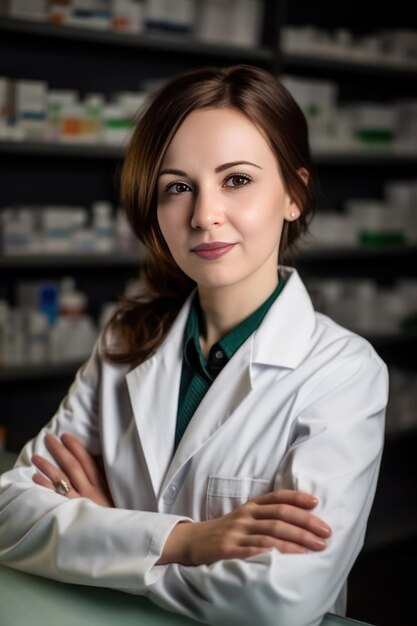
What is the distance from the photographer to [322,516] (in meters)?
1.06

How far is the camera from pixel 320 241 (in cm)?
385

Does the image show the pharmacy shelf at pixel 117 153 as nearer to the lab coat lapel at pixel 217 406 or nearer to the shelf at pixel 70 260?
the shelf at pixel 70 260

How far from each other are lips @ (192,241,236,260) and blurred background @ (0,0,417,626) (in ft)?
6.48

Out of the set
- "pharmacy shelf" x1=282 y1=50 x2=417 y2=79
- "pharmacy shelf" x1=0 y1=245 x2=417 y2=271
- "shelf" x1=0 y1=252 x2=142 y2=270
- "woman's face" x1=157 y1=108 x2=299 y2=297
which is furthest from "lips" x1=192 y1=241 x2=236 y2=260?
"pharmacy shelf" x1=282 y1=50 x2=417 y2=79

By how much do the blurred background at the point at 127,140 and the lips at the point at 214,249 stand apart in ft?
6.48

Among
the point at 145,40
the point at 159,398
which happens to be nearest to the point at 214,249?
the point at 159,398

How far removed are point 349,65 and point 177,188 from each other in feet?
9.06

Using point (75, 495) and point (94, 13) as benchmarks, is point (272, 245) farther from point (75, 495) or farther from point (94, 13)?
point (94, 13)

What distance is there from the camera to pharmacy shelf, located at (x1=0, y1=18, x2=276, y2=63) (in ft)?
9.79

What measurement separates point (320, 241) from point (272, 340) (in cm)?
262

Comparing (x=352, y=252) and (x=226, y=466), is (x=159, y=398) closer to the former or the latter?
(x=226, y=466)

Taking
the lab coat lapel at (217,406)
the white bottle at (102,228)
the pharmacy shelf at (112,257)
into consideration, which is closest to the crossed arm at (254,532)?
the lab coat lapel at (217,406)

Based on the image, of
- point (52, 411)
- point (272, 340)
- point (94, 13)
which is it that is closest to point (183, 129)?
point (272, 340)

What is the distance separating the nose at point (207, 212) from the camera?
120cm
